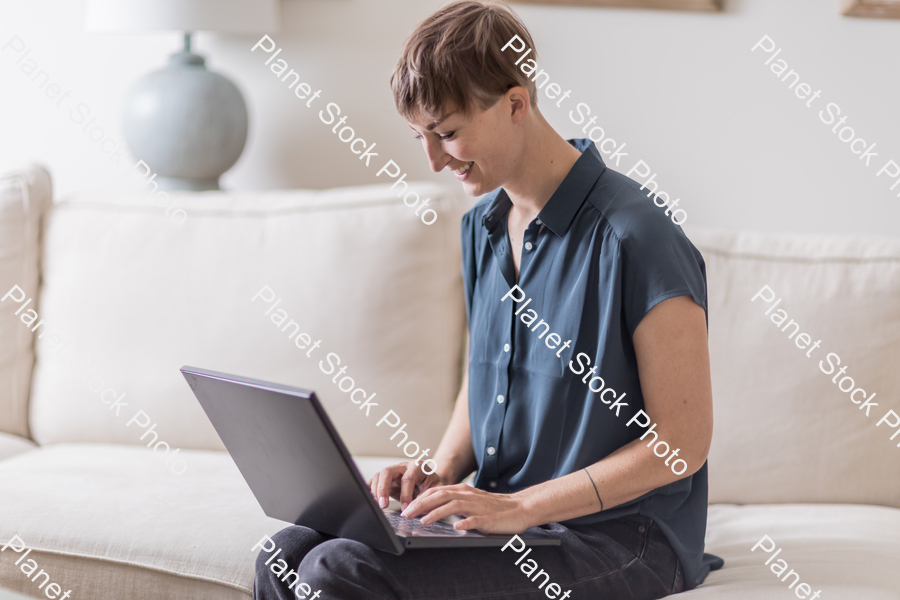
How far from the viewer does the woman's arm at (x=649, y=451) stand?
0.90 metres

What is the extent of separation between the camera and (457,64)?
0.92 m

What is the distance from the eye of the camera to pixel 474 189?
1.02 meters

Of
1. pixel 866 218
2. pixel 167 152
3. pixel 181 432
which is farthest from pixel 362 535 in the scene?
pixel 866 218

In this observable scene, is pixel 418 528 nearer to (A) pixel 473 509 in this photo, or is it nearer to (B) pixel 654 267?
(A) pixel 473 509

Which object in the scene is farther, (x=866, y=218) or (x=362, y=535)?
(x=866, y=218)

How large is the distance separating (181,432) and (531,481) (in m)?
0.81

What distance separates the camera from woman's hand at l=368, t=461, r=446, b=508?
1022mm

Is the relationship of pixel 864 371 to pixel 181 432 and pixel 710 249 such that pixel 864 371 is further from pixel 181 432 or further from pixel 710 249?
pixel 181 432

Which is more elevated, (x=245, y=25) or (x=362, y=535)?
(x=245, y=25)

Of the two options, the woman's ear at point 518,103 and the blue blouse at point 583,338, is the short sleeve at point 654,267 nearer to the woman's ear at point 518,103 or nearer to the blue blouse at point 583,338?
the blue blouse at point 583,338

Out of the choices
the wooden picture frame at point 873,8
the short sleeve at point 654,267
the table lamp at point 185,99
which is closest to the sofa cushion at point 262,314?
the table lamp at point 185,99

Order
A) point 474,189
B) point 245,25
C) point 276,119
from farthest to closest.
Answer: point 276,119
point 245,25
point 474,189

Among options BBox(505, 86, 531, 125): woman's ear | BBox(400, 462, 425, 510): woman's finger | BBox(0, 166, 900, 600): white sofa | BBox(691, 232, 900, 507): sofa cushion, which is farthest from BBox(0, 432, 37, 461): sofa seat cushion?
BBox(691, 232, 900, 507): sofa cushion

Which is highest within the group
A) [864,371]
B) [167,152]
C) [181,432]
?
[167,152]
